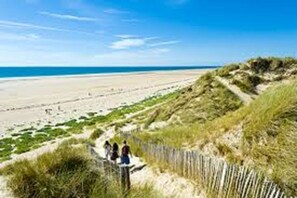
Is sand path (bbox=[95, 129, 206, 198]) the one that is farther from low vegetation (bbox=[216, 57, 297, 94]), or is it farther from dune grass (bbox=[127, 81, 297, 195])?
low vegetation (bbox=[216, 57, 297, 94])

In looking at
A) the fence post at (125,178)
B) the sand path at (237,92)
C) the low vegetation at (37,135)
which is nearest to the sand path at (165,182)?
the fence post at (125,178)

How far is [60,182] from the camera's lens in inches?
241

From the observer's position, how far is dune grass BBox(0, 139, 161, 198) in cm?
589

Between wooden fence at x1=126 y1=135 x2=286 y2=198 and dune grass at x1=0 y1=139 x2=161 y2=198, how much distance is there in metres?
1.56

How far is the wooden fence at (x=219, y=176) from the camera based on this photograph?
19.7 feet

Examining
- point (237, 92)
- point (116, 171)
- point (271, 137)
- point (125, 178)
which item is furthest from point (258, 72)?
point (125, 178)

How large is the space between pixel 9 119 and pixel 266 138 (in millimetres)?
31262

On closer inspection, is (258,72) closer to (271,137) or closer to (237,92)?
(237,92)

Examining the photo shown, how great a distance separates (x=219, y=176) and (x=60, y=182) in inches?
121

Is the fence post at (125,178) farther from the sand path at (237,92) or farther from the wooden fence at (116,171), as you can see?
the sand path at (237,92)

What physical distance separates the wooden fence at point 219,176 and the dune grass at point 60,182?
5.13 feet

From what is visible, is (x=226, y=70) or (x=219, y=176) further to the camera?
(x=226, y=70)

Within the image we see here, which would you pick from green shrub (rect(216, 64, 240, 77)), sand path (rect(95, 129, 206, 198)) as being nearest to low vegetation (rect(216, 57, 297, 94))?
green shrub (rect(216, 64, 240, 77))

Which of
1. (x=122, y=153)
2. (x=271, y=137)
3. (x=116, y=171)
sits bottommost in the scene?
(x=122, y=153)
